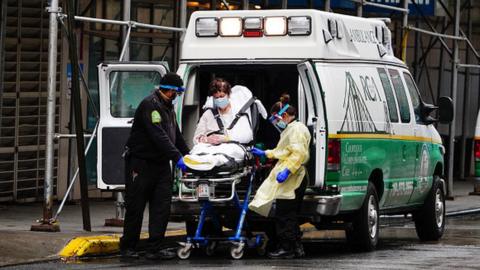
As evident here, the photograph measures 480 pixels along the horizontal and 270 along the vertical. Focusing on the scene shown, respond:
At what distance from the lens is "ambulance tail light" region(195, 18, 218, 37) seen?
48.3 feet

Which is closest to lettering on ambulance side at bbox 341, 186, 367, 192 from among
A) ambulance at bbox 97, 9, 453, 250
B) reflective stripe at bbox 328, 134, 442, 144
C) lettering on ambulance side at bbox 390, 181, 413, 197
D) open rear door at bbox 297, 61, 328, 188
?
ambulance at bbox 97, 9, 453, 250

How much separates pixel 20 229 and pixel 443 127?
17849 millimetres

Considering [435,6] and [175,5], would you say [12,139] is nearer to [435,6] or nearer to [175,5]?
[175,5]

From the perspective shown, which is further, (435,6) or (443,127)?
(443,127)

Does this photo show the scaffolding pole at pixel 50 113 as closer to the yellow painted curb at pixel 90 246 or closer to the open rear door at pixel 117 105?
the open rear door at pixel 117 105

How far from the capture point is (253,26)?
14.6 meters

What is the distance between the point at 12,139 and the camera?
19.8 metres

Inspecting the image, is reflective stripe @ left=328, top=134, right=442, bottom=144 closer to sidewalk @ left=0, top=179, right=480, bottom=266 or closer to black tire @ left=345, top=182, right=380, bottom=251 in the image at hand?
black tire @ left=345, top=182, right=380, bottom=251

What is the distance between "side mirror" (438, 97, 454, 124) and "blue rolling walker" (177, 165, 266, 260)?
3831mm

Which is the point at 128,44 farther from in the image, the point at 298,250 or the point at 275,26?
the point at 298,250

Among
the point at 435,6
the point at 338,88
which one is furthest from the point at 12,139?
the point at 435,6

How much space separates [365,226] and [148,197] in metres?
2.50

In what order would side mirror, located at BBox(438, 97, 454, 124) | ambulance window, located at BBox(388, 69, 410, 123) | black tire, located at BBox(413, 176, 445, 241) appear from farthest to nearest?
side mirror, located at BBox(438, 97, 454, 124) < black tire, located at BBox(413, 176, 445, 241) < ambulance window, located at BBox(388, 69, 410, 123)

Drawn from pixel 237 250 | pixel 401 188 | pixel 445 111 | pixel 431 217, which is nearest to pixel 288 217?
pixel 237 250
